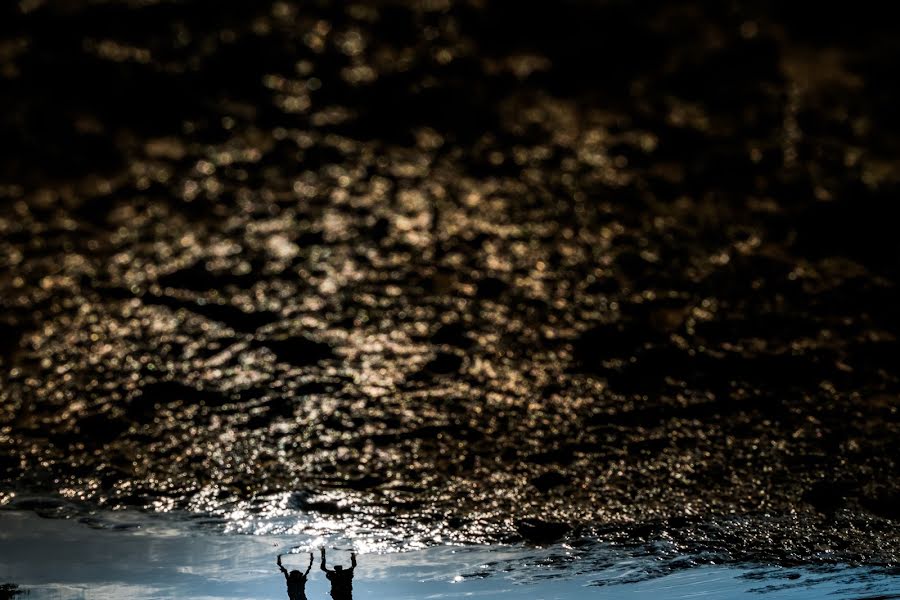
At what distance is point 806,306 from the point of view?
2.37m

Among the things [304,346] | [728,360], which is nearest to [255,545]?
[304,346]

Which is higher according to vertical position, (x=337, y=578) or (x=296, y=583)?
(x=337, y=578)

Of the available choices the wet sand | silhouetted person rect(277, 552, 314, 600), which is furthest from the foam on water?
the wet sand

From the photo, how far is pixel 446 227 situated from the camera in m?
1.94

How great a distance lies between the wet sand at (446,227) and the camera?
1.40 m

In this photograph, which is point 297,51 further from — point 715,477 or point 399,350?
point 715,477

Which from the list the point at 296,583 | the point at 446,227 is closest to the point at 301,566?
the point at 296,583

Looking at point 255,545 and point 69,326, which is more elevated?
point 69,326

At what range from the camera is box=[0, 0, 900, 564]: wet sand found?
1.40 metres

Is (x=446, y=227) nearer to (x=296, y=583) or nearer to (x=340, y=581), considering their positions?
(x=340, y=581)

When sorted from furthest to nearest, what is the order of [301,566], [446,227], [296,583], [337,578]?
1. [301,566]
2. [296,583]
3. [337,578]
4. [446,227]

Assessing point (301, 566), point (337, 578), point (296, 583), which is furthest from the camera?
point (301, 566)

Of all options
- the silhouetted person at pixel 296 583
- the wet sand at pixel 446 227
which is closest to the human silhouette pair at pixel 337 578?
the silhouetted person at pixel 296 583

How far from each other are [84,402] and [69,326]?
920 mm
